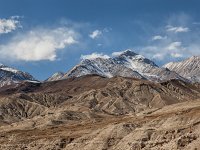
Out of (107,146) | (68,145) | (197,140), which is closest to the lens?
(197,140)

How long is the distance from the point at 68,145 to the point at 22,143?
15438mm

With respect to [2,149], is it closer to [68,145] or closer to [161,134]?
Answer: [68,145]

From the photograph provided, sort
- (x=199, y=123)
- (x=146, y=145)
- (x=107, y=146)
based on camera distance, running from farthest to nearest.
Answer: (x=107, y=146)
(x=199, y=123)
(x=146, y=145)

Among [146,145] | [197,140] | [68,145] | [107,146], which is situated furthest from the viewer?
[68,145]

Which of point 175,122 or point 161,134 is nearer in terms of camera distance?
point 161,134

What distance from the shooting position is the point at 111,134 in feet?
369

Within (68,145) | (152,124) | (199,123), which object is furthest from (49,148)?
(199,123)

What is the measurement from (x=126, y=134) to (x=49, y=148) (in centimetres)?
1775

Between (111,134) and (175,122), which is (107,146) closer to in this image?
(111,134)

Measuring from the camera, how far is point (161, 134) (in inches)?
3814

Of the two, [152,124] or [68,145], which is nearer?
[68,145]

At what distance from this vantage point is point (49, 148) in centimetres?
Result: 11319

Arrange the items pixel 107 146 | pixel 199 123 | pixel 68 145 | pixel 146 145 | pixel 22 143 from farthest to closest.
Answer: pixel 22 143
pixel 68 145
pixel 107 146
pixel 199 123
pixel 146 145

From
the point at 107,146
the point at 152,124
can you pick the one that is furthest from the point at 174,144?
the point at 152,124
